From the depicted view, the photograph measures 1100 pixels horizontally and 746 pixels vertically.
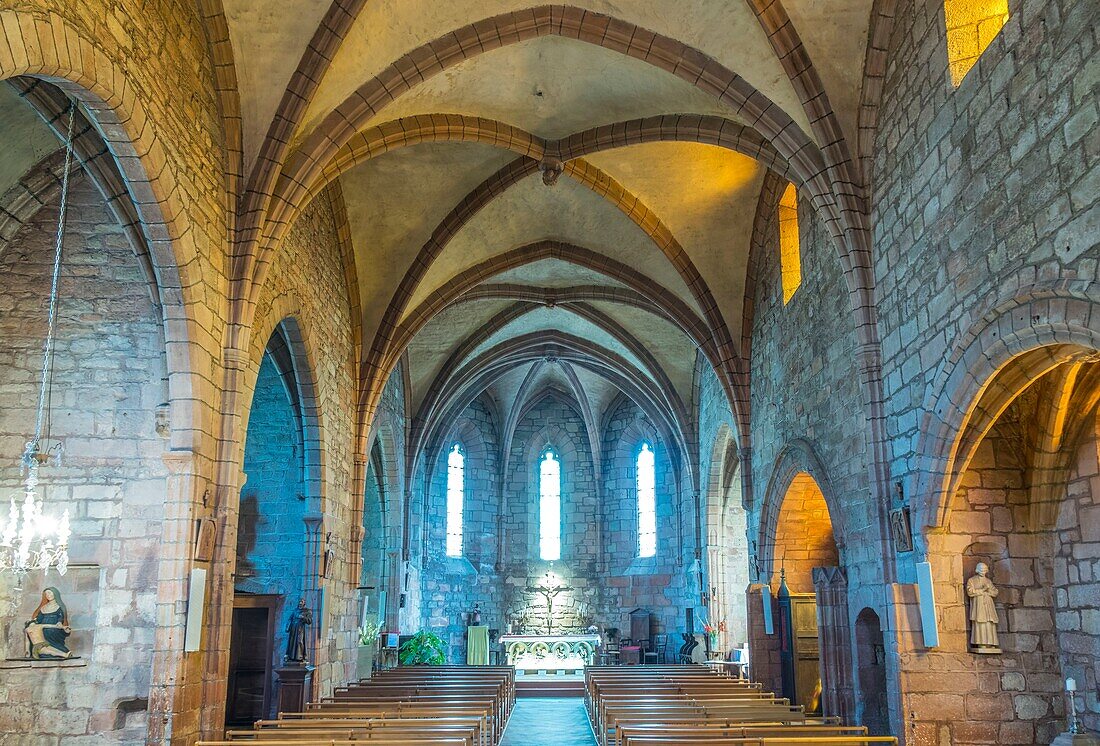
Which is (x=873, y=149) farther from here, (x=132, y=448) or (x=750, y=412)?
(x=132, y=448)

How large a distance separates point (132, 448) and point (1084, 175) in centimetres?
793

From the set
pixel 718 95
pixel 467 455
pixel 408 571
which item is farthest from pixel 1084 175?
pixel 467 455

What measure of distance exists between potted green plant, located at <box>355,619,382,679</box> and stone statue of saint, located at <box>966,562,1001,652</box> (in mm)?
11629

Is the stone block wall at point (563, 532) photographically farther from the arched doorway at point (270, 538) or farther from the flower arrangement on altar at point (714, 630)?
the arched doorway at point (270, 538)

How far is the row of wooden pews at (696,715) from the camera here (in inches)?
284

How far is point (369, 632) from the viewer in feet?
58.8

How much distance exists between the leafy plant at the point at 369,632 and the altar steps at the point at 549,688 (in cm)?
298

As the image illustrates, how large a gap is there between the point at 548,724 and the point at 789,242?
25.9ft

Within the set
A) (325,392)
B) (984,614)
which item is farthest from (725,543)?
(984,614)

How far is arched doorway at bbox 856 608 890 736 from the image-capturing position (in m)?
10.0

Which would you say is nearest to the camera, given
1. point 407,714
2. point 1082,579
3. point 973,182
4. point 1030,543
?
point 973,182

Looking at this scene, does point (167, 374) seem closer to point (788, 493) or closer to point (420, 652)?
point (788, 493)

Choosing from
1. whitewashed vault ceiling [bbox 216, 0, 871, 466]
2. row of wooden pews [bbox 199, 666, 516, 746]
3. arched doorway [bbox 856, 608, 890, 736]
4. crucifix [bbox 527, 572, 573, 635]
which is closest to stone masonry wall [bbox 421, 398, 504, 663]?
crucifix [bbox 527, 572, 573, 635]

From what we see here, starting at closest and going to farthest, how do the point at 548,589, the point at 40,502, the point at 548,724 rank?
1. the point at 40,502
2. the point at 548,724
3. the point at 548,589
